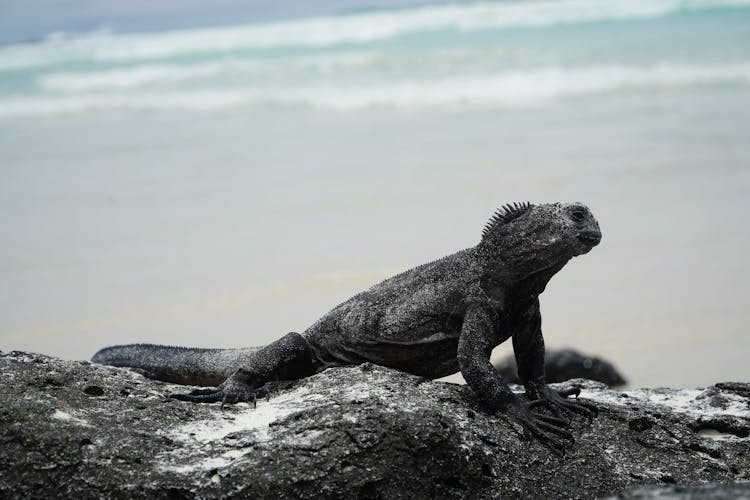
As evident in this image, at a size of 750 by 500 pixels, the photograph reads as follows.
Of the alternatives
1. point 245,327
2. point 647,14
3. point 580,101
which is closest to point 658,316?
point 245,327

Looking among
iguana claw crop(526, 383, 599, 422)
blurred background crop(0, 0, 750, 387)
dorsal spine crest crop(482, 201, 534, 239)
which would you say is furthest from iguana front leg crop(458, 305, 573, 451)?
blurred background crop(0, 0, 750, 387)

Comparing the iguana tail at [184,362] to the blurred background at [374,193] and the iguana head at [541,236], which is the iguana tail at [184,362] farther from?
the blurred background at [374,193]

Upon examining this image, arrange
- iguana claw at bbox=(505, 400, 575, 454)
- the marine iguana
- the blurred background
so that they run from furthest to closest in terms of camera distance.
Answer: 1. the blurred background
2. the marine iguana
3. iguana claw at bbox=(505, 400, 575, 454)

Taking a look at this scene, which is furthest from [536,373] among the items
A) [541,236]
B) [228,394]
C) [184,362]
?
[184,362]

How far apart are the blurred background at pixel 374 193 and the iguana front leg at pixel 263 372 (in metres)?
4.08

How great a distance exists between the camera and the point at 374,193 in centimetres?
1397

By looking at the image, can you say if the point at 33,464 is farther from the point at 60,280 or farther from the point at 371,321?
the point at 60,280

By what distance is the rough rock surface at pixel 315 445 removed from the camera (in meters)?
4.23

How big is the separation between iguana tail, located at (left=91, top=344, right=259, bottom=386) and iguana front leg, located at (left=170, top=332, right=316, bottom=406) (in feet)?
0.75

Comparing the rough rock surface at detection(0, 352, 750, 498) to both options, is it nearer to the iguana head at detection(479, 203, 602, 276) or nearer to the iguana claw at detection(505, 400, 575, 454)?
the iguana claw at detection(505, 400, 575, 454)

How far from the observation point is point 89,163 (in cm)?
1777

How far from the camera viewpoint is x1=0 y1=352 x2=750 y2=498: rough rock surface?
4.23 meters

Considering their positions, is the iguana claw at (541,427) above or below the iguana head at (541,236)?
below

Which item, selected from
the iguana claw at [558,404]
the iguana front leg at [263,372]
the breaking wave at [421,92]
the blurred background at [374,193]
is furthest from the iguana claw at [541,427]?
the breaking wave at [421,92]
